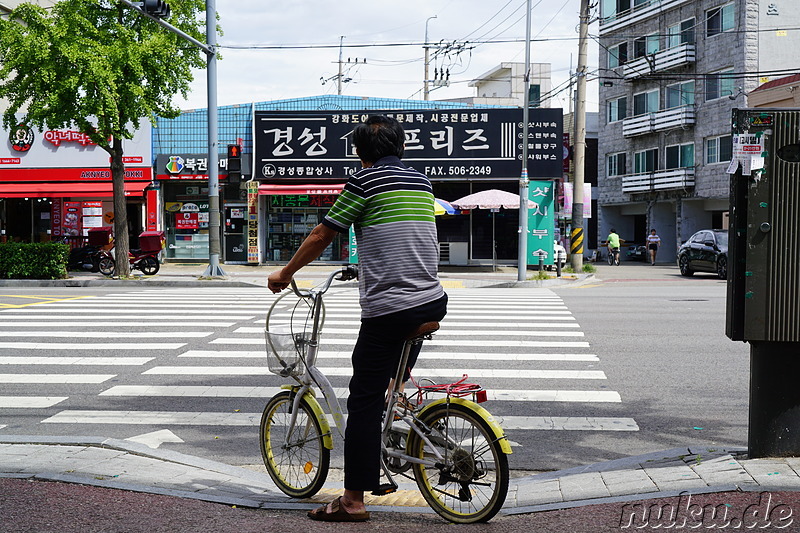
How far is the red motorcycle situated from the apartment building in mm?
24178

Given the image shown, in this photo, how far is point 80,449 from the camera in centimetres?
549

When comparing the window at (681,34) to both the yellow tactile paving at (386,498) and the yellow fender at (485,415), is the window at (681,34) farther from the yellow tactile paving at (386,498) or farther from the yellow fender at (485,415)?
the yellow fender at (485,415)

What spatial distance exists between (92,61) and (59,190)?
9.81m

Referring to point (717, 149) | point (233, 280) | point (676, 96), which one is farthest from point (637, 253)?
point (233, 280)

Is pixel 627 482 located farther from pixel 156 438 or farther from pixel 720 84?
pixel 720 84

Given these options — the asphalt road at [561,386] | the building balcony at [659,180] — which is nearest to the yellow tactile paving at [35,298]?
the asphalt road at [561,386]

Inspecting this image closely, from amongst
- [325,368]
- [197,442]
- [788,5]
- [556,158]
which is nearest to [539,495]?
[197,442]

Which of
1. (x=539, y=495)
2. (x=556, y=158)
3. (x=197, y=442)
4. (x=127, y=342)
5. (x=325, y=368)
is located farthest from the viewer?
(x=556, y=158)

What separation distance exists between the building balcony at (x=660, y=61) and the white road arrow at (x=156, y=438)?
124 feet

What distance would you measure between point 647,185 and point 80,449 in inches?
1580

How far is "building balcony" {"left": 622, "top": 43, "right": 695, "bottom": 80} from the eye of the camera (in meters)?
39.3

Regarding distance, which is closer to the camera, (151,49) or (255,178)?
(151,49)

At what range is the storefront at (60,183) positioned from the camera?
29547 mm

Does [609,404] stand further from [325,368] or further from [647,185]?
[647,185]
